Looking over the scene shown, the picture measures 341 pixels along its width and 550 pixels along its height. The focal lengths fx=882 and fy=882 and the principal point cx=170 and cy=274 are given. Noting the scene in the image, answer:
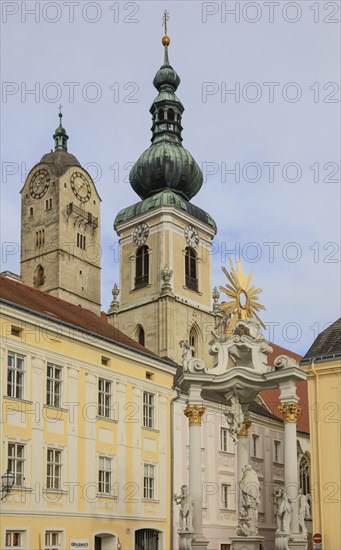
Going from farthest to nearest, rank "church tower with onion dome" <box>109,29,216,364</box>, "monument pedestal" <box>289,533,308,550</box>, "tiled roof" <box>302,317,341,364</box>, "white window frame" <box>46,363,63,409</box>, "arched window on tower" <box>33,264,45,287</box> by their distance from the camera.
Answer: "arched window on tower" <box>33,264,45,287</box>, "church tower with onion dome" <box>109,29,216,364</box>, "tiled roof" <box>302,317,341,364</box>, "white window frame" <box>46,363,63,409</box>, "monument pedestal" <box>289,533,308,550</box>

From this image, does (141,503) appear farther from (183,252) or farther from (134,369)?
(183,252)

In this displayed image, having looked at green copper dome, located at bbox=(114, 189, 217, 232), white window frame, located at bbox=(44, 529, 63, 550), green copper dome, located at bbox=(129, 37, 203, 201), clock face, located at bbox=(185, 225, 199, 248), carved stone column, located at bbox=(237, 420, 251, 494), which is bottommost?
white window frame, located at bbox=(44, 529, 63, 550)

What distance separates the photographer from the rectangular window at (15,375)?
2597cm

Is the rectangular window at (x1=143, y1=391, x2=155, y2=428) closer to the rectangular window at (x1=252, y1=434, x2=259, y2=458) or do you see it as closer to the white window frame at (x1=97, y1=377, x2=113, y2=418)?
the white window frame at (x1=97, y1=377, x2=113, y2=418)

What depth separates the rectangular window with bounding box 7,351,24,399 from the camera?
2597cm

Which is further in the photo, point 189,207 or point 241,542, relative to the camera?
point 189,207

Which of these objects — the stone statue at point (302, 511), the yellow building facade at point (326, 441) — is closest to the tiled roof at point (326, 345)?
the yellow building facade at point (326, 441)

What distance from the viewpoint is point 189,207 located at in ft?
163

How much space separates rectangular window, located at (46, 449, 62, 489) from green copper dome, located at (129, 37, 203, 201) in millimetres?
25022

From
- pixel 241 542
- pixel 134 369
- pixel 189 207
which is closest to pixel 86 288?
pixel 189 207

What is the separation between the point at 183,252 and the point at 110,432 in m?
19.8

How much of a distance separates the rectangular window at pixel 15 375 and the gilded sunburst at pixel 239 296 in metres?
→ 7.01

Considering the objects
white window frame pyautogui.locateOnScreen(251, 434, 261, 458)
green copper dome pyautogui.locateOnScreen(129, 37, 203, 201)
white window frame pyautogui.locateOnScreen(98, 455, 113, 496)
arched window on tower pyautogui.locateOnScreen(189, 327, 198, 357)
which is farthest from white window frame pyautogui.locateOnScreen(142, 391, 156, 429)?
green copper dome pyautogui.locateOnScreen(129, 37, 203, 201)

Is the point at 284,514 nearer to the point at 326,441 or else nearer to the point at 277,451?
the point at 326,441
